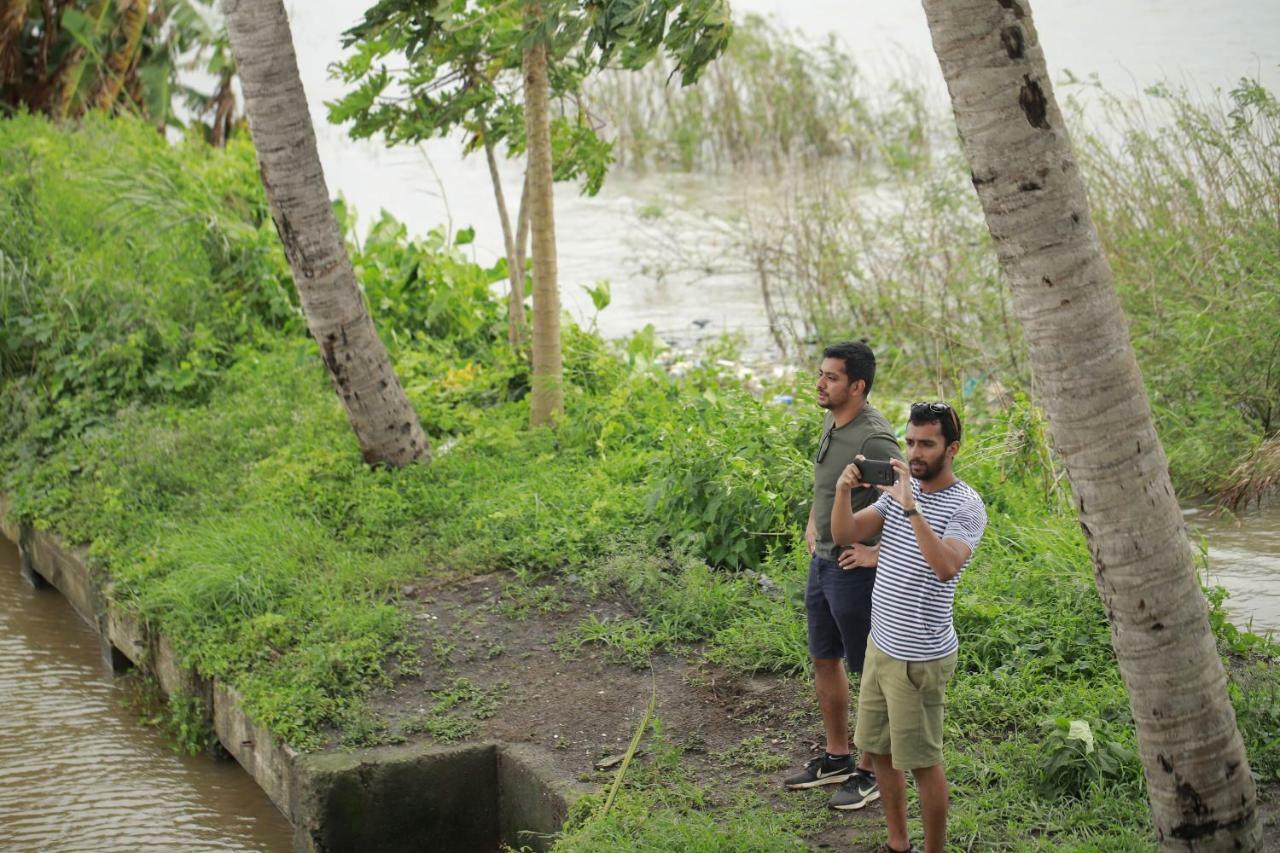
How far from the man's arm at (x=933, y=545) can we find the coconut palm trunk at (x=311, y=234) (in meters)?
4.35

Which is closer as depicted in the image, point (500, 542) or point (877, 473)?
point (877, 473)

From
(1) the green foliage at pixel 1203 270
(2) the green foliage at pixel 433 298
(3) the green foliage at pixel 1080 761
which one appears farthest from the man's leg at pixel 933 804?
(2) the green foliage at pixel 433 298

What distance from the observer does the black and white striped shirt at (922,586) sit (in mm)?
3699

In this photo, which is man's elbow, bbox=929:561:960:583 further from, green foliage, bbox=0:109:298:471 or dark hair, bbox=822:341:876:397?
green foliage, bbox=0:109:298:471

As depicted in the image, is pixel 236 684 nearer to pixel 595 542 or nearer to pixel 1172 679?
pixel 595 542

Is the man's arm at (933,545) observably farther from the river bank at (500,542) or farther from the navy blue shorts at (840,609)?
the river bank at (500,542)

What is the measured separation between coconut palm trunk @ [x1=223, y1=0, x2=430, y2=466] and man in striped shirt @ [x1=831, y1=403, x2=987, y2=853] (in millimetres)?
4099

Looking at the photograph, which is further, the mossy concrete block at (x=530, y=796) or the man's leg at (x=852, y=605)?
the mossy concrete block at (x=530, y=796)

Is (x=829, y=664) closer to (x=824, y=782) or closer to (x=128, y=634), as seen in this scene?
(x=824, y=782)

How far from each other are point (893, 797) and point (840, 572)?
75cm

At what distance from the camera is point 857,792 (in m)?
4.39

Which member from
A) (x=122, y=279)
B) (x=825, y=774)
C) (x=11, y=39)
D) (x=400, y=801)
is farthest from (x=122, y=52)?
(x=825, y=774)

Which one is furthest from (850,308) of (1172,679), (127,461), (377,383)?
(1172,679)

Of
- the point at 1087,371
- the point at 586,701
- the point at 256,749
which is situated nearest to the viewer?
the point at 1087,371
